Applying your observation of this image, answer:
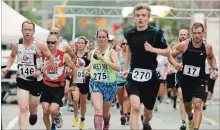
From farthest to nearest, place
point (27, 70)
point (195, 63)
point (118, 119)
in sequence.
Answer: point (118, 119), point (195, 63), point (27, 70)

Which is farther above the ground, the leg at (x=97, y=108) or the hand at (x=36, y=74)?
the hand at (x=36, y=74)

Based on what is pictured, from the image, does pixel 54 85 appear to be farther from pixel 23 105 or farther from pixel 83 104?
pixel 83 104

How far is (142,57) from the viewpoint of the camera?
971cm

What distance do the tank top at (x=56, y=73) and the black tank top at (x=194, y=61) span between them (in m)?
2.20

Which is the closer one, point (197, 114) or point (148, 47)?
point (148, 47)

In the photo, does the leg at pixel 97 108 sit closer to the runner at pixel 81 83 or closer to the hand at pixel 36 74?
the hand at pixel 36 74

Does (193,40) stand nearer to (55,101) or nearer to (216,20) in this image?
(55,101)

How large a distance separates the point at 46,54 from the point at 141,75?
1.84 m

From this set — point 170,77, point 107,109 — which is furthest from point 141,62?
point 170,77

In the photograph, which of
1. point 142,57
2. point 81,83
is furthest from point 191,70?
point 81,83

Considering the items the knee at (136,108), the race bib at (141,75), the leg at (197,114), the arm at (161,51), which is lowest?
the leg at (197,114)

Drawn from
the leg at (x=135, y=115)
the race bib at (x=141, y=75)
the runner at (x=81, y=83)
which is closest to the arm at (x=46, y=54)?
the race bib at (x=141, y=75)

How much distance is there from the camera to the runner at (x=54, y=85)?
11344 mm

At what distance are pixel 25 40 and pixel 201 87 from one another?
319cm
